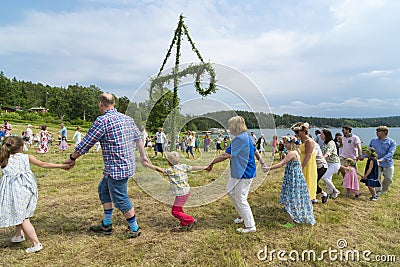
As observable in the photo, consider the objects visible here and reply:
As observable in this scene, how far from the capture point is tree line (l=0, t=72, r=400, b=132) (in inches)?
176

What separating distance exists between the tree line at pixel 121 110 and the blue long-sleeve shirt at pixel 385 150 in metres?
1.58

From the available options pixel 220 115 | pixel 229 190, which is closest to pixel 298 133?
pixel 220 115

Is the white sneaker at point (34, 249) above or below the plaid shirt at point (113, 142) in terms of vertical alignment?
below

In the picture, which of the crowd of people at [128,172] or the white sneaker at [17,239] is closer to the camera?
the crowd of people at [128,172]

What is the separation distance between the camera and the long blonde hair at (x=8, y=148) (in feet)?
11.1

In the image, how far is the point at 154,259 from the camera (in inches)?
131

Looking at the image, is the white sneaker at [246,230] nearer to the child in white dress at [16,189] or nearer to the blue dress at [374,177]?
the child in white dress at [16,189]

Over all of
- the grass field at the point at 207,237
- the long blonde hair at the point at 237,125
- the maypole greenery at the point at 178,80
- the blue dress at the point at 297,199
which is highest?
the maypole greenery at the point at 178,80

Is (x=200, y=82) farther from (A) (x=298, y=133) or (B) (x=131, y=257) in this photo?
(B) (x=131, y=257)

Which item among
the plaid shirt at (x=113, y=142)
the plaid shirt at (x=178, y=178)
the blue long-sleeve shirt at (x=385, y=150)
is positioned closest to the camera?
the plaid shirt at (x=113, y=142)

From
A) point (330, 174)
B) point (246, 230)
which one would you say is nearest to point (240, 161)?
point (246, 230)

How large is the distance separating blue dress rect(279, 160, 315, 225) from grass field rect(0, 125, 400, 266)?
0.16 metres

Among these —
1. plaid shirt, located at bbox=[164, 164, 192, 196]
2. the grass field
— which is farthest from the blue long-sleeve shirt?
plaid shirt, located at bbox=[164, 164, 192, 196]

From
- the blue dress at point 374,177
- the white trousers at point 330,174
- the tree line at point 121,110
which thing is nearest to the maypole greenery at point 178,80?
the tree line at point 121,110
